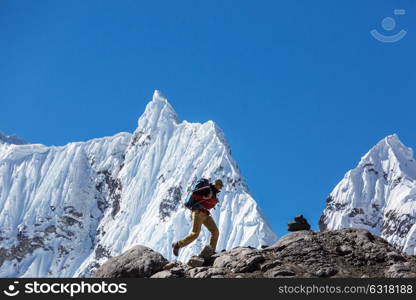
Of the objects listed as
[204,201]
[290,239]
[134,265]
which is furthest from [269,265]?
[134,265]

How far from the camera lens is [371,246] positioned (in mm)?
22703

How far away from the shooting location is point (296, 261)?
875 inches

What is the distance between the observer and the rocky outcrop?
21312 mm

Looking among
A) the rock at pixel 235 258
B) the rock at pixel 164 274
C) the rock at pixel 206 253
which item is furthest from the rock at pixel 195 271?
the rock at pixel 206 253

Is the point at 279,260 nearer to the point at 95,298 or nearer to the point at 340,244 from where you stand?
the point at 340,244

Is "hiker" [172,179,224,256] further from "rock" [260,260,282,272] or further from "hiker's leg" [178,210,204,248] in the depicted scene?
"rock" [260,260,282,272]

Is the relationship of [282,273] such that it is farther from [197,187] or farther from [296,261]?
[197,187]

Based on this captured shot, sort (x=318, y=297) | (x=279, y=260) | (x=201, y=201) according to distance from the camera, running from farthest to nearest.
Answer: (x=201, y=201)
(x=279, y=260)
(x=318, y=297)

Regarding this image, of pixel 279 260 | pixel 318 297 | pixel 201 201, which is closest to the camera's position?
pixel 318 297

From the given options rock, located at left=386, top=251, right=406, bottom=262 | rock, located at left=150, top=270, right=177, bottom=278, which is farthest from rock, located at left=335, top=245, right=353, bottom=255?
rock, located at left=150, top=270, right=177, bottom=278

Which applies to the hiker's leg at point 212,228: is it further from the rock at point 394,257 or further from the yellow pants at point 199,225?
the rock at point 394,257

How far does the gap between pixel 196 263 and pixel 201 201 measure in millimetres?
2008

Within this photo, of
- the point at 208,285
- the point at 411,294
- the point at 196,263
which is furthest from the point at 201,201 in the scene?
the point at 411,294

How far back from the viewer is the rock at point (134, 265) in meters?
23.0
